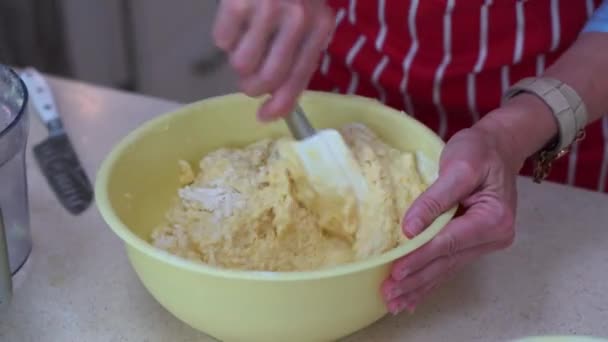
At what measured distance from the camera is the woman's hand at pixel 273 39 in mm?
661

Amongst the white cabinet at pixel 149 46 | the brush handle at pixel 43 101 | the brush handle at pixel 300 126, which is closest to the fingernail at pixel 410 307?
the brush handle at pixel 300 126

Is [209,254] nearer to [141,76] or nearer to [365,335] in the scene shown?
[365,335]

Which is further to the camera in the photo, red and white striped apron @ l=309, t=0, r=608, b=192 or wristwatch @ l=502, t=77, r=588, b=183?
red and white striped apron @ l=309, t=0, r=608, b=192

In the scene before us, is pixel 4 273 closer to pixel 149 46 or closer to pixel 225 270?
pixel 225 270

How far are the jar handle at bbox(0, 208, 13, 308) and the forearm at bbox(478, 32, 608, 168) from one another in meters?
0.46

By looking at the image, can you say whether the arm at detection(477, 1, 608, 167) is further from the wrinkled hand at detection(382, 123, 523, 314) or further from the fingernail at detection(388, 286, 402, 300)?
the fingernail at detection(388, 286, 402, 300)

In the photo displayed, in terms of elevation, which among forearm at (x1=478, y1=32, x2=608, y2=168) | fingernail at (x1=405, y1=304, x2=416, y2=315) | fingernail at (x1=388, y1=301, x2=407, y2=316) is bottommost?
fingernail at (x1=405, y1=304, x2=416, y2=315)

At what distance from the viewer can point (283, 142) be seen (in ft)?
2.95

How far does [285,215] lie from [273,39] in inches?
8.9

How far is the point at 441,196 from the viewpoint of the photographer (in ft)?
2.58

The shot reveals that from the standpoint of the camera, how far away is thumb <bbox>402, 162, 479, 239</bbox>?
77 cm

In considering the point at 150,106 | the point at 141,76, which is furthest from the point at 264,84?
the point at 141,76

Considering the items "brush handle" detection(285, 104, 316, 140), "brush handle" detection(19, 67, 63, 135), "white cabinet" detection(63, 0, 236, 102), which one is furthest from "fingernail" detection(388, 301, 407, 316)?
"white cabinet" detection(63, 0, 236, 102)

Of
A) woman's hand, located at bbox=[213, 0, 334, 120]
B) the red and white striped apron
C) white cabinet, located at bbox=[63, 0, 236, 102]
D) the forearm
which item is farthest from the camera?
white cabinet, located at bbox=[63, 0, 236, 102]
